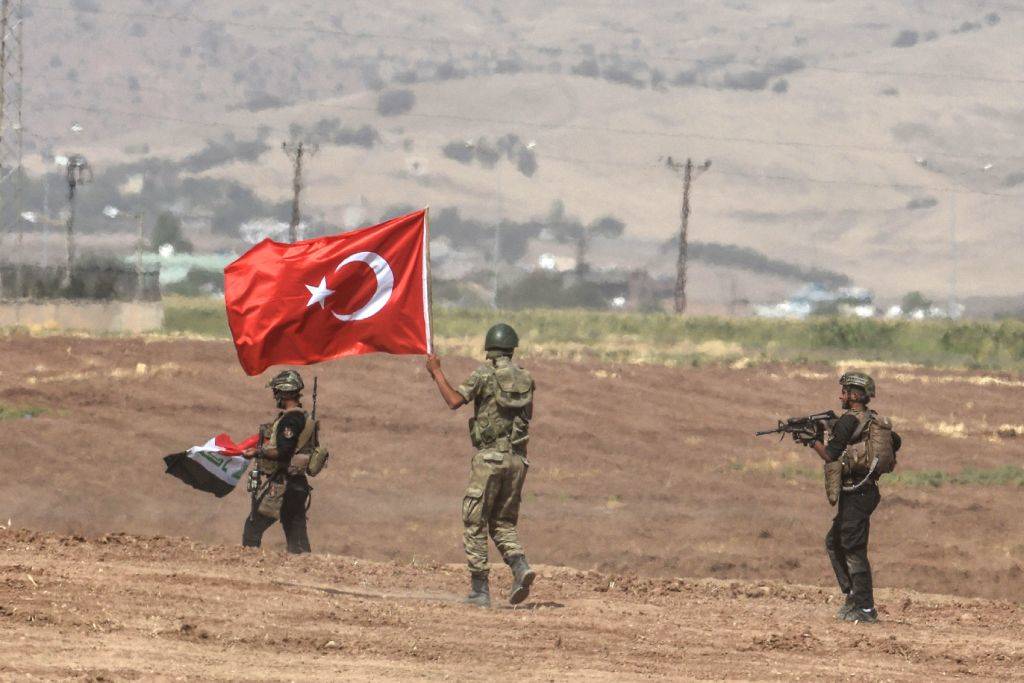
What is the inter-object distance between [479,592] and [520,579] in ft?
1.32

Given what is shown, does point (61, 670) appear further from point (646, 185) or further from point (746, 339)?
point (646, 185)

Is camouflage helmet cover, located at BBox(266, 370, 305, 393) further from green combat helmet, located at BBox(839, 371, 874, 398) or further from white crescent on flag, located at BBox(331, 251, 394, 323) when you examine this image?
green combat helmet, located at BBox(839, 371, 874, 398)

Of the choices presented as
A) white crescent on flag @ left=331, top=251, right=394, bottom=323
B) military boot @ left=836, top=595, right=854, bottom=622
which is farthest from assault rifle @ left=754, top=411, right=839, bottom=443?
white crescent on flag @ left=331, top=251, right=394, bottom=323

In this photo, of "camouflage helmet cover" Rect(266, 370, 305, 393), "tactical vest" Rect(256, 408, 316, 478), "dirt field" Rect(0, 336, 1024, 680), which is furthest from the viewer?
"tactical vest" Rect(256, 408, 316, 478)

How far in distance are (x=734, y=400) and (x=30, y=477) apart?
60.3ft

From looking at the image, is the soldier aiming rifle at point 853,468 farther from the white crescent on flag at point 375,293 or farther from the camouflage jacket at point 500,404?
the white crescent on flag at point 375,293

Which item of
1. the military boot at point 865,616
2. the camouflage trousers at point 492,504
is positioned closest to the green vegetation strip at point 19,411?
the camouflage trousers at point 492,504

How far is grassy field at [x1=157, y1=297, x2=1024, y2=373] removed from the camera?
2148 inches

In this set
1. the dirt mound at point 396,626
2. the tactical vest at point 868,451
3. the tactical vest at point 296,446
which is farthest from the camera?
the tactical vest at point 296,446

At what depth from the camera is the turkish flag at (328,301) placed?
14.1 m

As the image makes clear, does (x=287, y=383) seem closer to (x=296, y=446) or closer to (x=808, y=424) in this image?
(x=296, y=446)

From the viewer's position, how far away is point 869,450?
13336 millimetres

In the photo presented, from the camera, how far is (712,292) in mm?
153875

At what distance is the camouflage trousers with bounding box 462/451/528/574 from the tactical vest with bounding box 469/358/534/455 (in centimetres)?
9
